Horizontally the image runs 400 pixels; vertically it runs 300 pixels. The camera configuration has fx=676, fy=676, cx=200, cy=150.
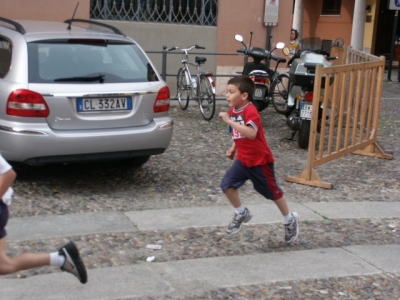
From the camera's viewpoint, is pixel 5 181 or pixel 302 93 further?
pixel 302 93

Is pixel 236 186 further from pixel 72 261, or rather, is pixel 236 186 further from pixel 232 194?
pixel 72 261

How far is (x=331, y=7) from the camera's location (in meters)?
30.9

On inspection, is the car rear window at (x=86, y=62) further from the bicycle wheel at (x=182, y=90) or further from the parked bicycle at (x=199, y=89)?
the bicycle wheel at (x=182, y=90)

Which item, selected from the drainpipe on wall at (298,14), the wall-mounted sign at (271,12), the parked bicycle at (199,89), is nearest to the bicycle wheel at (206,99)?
the parked bicycle at (199,89)

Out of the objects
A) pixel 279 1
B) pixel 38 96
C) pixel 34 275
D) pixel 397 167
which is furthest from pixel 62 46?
pixel 279 1

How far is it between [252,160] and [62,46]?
259 centimetres

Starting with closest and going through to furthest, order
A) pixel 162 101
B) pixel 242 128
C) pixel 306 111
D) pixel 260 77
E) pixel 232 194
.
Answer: pixel 242 128 → pixel 232 194 → pixel 162 101 → pixel 306 111 → pixel 260 77

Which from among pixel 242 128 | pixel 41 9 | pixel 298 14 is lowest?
pixel 242 128

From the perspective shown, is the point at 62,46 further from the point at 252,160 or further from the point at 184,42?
the point at 184,42

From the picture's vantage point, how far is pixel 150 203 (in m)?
6.76

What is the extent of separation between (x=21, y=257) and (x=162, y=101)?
11.1 feet

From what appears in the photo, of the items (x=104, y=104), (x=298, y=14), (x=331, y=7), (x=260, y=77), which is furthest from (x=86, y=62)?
(x=331, y=7)

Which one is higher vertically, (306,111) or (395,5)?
(395,5)

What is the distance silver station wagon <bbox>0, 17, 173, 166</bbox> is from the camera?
Answer: 21.0 ft
